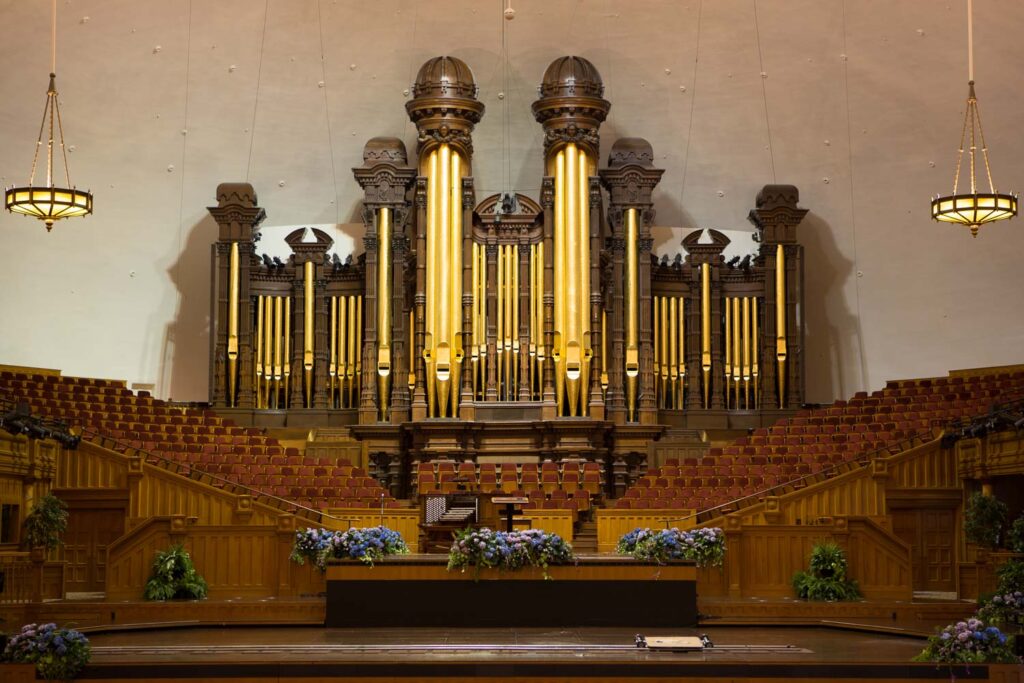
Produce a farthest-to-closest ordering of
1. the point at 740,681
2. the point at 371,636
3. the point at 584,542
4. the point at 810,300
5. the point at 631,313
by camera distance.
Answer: the point at 810,300 < the point at 631,313 < the point at 584,542 < the point at 371,636 < the point at 740,681

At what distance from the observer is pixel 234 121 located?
20.2m

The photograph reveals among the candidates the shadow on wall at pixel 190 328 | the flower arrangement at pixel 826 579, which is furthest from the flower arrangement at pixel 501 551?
the shadow on wall at pixel 190 328

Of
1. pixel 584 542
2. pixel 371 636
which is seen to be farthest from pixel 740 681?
pixel 584 542

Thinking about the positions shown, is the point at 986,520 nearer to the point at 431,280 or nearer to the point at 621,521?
the point at 621,521

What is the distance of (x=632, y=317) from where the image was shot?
18766mm

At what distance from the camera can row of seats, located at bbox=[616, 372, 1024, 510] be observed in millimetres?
15430

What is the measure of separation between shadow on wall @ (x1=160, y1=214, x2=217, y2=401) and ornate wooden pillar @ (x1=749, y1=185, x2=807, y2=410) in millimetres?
7468

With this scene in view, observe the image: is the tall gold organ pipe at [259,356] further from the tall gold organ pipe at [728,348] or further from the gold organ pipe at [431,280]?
the tall gold organ pipe at [728,348]

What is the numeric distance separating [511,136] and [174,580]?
9.82 m

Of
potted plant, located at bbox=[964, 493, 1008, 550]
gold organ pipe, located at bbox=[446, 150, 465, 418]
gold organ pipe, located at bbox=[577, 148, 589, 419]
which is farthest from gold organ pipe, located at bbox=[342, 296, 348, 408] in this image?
potted plant, located at bbox=[964, 493, 1008, 550]

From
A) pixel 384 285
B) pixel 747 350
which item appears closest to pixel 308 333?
pixel 384 285

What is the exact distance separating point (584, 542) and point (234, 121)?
8.26 m

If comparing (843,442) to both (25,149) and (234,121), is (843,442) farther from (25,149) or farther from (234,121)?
Result: (25,149)

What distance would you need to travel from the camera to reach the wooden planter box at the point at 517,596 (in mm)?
10867
